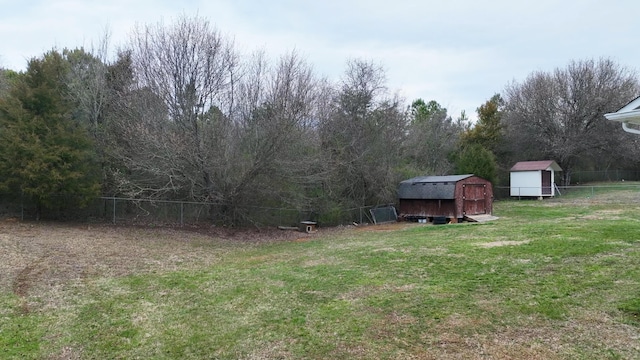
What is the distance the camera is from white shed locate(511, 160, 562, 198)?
95.6 feet

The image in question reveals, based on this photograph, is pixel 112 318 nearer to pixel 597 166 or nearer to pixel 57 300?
pixel 57 300

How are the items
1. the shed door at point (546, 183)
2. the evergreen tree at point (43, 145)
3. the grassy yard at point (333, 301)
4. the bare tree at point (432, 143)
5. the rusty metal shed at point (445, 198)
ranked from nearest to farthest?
1. the grassy yard at point (333, 301)
2. the evergreen tree at point (43, 145)
3. the rusty metal shed at point (445, 198)
4. the bare tree at point (432, 143)
5. the shed door at point (546, 183)

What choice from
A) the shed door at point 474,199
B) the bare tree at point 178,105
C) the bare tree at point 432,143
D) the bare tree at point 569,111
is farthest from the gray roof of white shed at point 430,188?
the bare tree at point 569,111

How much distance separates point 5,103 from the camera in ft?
46.0

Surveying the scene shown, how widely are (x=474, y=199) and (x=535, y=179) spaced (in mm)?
11611

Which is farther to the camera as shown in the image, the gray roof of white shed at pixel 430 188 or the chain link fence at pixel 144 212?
the gray roof of white shed at pixel 430 188

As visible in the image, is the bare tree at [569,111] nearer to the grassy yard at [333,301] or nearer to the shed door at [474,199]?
the shed door at [474,199]

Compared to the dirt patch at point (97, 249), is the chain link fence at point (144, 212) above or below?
above

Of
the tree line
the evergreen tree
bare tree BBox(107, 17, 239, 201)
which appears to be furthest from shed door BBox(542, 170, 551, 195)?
the evergreen tree

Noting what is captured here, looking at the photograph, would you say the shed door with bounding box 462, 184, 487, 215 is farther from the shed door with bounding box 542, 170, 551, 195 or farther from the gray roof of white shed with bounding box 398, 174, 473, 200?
the shed door with bounding box 542, 170, 551, 195

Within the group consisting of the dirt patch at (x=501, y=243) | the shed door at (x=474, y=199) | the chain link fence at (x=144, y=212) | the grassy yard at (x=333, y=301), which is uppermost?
the shed door at (x=474, y=199)

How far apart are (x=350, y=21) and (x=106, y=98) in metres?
10.5

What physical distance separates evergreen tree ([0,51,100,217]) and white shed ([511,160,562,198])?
27.5 m

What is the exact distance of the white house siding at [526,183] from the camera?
95.7 ft
